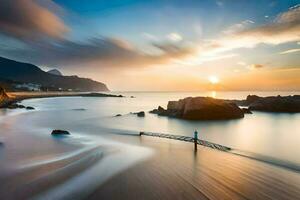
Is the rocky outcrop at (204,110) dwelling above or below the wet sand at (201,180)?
above

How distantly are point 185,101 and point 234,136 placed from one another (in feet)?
75.1

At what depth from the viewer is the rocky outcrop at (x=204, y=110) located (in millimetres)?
58812

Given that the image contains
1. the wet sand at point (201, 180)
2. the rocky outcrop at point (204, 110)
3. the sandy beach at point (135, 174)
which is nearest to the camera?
the wet sand at point (201, 180)

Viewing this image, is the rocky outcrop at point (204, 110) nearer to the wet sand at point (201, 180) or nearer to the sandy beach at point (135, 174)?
the sandy beach at point (135, 174)

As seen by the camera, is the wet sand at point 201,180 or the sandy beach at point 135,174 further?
the sandy beach at point 135,174

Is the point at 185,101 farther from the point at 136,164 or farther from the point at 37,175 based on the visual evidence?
the point at 37,175

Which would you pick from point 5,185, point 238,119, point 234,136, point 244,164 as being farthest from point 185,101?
point 5,185

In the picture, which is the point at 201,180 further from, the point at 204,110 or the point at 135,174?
the point at 204,110

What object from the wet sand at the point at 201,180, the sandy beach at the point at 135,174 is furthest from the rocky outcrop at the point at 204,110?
the wet sand at the point at 201,180

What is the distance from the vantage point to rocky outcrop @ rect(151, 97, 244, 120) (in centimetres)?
5881

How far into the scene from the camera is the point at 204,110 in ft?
194

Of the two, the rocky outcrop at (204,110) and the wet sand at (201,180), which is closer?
the wet sand at (201,180)

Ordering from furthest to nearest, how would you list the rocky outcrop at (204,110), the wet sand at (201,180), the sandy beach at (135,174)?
the rocky outcrop at (204,110) → the sandy beach at (135,174) → the wet sand at (201,180)

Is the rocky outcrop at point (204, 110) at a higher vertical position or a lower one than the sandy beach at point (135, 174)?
higher
